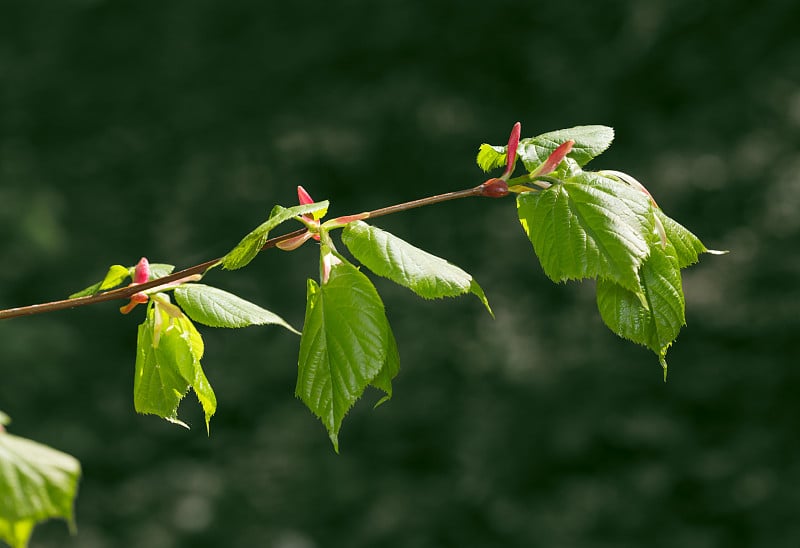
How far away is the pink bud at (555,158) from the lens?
0.62m

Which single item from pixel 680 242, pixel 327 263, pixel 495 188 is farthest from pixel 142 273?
pixel 680 242

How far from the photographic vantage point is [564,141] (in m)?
0.68

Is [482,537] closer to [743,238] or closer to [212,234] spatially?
[743,238]

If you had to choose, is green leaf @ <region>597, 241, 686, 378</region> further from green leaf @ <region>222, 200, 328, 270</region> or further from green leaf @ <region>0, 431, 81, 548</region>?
green leaf @ <region>0, 431, 81, 548</region>

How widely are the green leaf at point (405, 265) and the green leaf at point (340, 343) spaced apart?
2cm

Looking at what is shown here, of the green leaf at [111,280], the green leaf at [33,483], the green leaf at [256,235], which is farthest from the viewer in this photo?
the green leaf at [111,280]

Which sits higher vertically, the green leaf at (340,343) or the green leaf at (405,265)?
the green leaf at (405,265)

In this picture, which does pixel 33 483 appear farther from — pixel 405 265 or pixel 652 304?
pixel 652 304

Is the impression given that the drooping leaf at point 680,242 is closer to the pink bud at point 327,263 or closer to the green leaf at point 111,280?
the pink bud at point 327,263

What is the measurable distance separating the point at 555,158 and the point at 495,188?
43 millimetres

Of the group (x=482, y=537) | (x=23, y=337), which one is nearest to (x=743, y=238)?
(x=482, y=537)

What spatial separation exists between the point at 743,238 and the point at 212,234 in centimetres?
219

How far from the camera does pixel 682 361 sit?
3.54 metres

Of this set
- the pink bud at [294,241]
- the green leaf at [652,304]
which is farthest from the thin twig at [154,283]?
the green leaf at [652,304]
